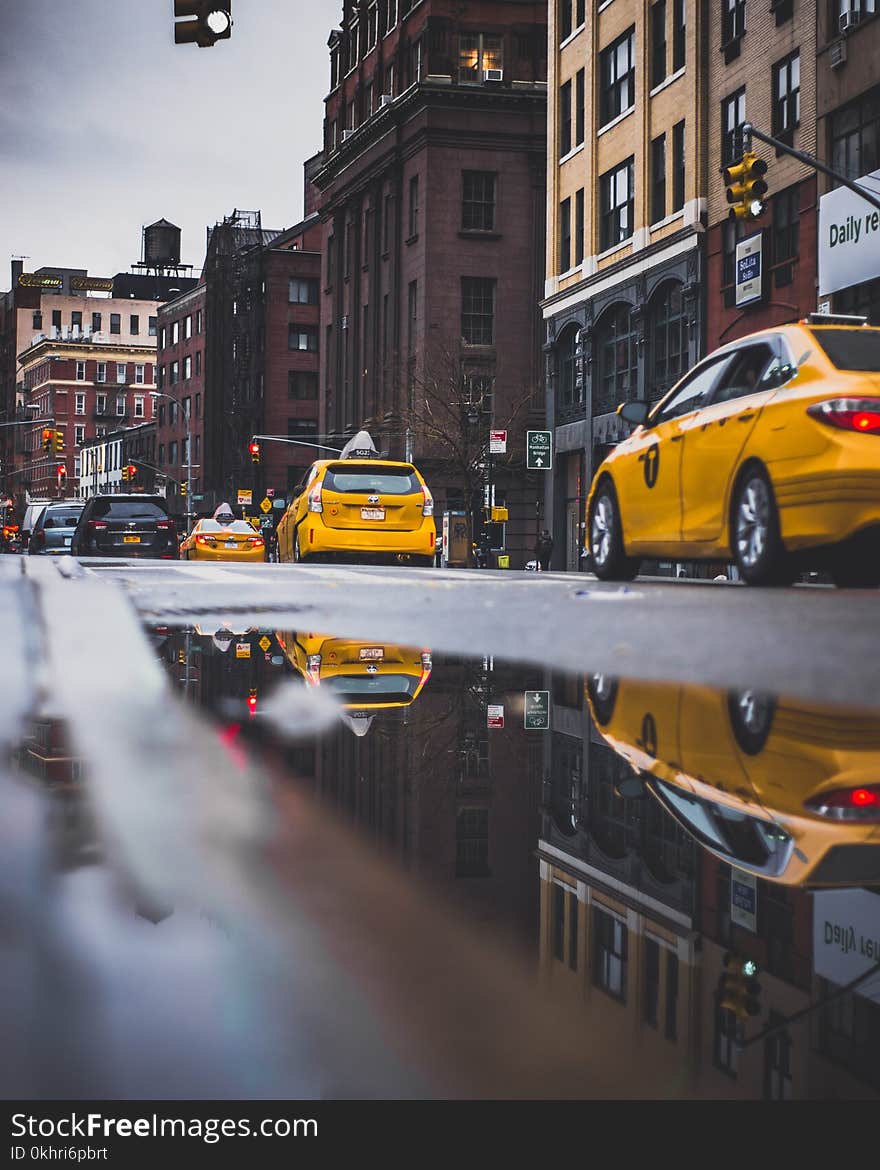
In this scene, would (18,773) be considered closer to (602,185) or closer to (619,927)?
(619,927)

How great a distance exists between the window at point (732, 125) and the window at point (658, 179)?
3.52 meters

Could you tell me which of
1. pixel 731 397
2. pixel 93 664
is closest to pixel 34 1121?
pixel 93 664

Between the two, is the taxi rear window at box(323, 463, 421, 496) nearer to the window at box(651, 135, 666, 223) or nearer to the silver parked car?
the silver parked car

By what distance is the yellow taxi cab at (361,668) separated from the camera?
13.8 ft

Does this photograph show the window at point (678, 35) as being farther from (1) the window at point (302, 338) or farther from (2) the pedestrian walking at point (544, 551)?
(1) the window at point (302, 338)

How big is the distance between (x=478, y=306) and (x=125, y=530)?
36.8 m

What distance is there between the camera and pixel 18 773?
9.34ft

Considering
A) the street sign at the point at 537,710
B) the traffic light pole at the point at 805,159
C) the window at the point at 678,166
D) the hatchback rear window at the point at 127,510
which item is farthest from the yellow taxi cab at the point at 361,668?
the window at the point at 678,166

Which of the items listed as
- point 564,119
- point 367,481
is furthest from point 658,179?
point 367,481

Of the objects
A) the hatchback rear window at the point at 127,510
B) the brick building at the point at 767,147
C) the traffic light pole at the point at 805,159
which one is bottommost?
the hatchback rear window at the point at 127,510

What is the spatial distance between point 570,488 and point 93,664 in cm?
4306

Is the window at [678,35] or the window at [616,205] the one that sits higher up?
the window at [678,35]

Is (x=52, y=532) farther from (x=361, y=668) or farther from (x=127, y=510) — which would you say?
(x=361, y=668)

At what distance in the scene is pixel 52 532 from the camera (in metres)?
38.1
